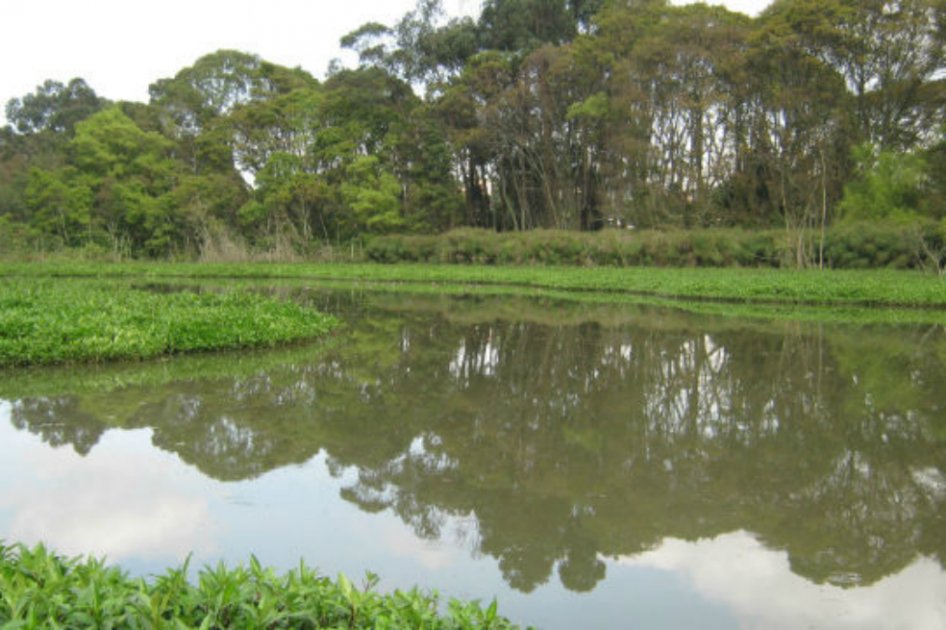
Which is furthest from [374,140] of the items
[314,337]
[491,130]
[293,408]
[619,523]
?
[619,523]

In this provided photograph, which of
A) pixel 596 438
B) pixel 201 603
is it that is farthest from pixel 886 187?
pixel 201 603

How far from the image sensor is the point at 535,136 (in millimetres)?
28859

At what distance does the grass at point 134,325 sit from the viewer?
9078 millimetres

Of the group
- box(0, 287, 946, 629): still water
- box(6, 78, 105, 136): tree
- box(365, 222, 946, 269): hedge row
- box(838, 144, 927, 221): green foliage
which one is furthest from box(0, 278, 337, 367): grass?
box(6, 78, 105, 136): tree

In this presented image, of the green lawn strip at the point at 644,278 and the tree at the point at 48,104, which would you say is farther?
the tree at the point at 48,104

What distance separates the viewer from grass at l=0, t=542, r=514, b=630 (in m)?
2.53

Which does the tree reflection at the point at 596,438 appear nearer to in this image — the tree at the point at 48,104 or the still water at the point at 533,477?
the still water at the point at 533,477

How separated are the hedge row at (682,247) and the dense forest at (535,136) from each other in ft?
3.01

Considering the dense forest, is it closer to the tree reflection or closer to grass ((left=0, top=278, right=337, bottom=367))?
the tree reflection

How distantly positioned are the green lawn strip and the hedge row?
1.27 metres

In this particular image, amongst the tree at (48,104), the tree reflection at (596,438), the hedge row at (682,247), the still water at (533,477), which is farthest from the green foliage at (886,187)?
the tree at (48,104)

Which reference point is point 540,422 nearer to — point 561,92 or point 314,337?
point 314,337

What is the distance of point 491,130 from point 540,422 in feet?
75.2

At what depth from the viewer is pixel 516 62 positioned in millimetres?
29047
